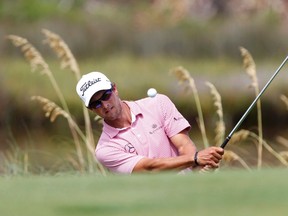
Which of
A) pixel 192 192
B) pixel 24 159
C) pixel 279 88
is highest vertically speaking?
pixel 192 192

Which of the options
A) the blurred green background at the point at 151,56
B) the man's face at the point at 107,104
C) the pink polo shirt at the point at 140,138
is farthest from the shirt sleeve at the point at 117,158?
the blurred green background at the point at 151,56

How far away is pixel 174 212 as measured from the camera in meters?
4.19

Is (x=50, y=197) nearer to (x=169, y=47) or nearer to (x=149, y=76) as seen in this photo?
(x=149, y=76)

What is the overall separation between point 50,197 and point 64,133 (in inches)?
478

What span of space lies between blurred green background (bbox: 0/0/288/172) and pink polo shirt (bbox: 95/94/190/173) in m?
7.59

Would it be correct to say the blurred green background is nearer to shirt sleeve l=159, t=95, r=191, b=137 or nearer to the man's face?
shirt sleeve l=159, t=95, r=191, b=137

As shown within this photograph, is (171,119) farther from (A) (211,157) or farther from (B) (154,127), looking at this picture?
(A) (211,157)

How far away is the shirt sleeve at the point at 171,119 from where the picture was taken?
6.57 meters

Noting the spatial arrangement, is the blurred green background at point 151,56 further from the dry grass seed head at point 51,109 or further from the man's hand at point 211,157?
the man's hand at point 211,157

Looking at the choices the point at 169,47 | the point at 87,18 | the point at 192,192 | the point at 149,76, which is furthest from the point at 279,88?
the point at 192,192

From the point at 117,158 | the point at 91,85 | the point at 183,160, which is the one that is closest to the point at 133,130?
the point at 117,158

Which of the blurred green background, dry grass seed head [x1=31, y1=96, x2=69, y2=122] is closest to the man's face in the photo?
dry grass seed head [x1=31, y1=96, x2=69, y2=122]

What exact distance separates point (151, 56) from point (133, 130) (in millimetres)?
14996

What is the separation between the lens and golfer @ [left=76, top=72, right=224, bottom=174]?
21.2 feet
